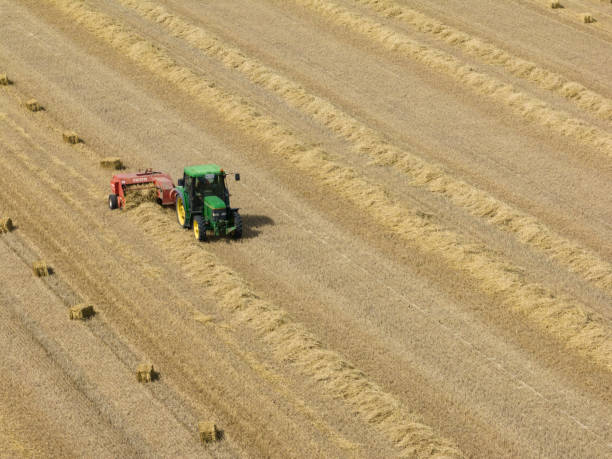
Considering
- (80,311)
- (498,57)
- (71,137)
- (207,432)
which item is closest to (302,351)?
(207,432)

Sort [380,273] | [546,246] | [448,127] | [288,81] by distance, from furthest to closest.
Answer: [288,81] → [448,127] → [546,246] → [380,273]

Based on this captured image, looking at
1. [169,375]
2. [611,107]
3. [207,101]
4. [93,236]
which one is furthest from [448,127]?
[169,375]

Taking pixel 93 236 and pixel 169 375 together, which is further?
pixel 93 236

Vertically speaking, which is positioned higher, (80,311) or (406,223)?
(406,223)

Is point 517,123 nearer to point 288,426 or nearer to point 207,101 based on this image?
point 207,101

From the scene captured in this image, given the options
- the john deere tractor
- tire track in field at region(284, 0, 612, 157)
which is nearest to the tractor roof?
the john deere tractor

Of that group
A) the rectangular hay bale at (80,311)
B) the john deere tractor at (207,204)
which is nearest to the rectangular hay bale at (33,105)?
the john deere tractor at (207,204)

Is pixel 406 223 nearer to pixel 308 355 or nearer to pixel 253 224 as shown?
pixel 253 224
